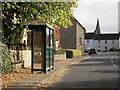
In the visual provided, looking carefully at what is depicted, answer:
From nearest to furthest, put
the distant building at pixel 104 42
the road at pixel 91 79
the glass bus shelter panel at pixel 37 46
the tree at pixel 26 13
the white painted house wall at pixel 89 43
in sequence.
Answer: the road at pixel 91 79 → the tree at pixel 26 13 → the glass bus shelter panel at pixel 37 46 → the white painted house wall at pixel 89 43 → the distant building at pixel 104 42

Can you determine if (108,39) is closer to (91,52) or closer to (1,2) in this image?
(91,52)

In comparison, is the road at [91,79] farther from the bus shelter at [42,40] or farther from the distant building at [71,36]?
the distant building at [71,36]

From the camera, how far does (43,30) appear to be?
50.9ft

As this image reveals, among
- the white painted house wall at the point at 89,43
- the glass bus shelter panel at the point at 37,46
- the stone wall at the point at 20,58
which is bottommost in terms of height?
the stone wall at the point at 20,58

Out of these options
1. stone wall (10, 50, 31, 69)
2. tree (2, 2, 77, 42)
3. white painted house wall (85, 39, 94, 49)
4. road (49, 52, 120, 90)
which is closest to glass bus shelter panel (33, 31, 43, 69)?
tree (2, 2, 77, 42)

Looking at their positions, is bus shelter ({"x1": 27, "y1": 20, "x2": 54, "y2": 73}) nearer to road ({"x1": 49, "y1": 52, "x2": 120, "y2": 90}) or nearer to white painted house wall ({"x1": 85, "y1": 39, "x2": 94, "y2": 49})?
road ({"x1": 49, "y1": 52, "x2": 120, "y2": 90})

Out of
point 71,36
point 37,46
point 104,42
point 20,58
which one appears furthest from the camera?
point 104,42

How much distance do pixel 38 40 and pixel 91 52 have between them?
5575 cm

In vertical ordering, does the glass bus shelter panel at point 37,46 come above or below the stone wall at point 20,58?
above

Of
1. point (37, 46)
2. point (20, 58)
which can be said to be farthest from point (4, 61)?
point (20, 58)

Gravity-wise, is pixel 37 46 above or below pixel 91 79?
above

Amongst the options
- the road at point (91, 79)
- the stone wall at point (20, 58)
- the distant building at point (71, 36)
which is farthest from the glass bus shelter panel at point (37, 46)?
the distant building at point (71, 36)

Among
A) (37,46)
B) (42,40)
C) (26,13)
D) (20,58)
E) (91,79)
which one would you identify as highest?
(26,13)

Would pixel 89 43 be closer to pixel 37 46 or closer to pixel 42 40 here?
pixel 37 46
